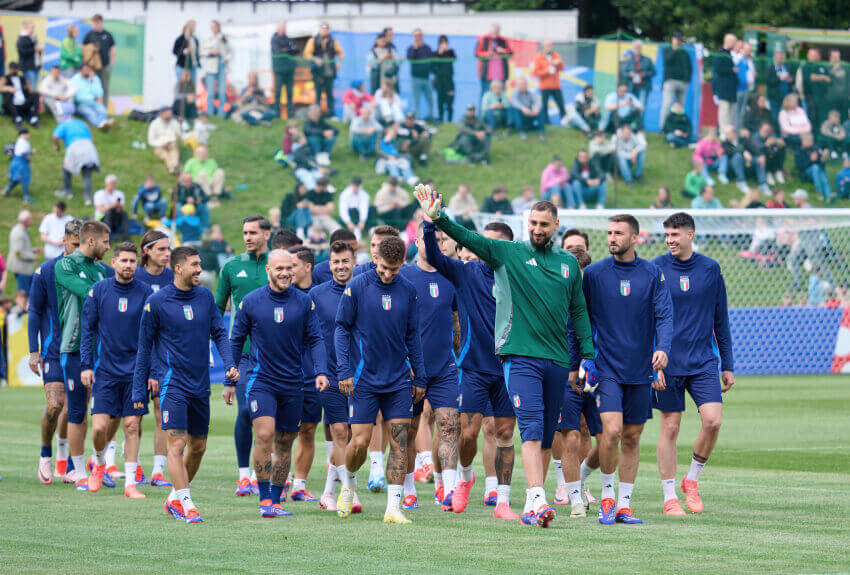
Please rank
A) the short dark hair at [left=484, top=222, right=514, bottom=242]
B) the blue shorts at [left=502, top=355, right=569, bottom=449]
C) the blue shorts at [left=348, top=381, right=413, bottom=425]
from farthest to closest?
the short dark hair at [left=484, top=222, right=514, bottom=242], the blue shorts at [left=348, top=381, right=413, bottom=425], the blue shorts at [left=502, top=355, right=569, bottom=449]

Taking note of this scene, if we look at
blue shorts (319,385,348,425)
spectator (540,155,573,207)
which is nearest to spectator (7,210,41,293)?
spectator (540,155,573,207)

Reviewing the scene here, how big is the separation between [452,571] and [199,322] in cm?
370

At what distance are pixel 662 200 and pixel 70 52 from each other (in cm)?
1417

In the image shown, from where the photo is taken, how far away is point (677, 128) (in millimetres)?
28812

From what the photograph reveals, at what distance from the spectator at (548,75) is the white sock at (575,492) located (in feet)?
63.6

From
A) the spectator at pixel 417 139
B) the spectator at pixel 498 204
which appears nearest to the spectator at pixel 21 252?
the spectator at pixel 417 139

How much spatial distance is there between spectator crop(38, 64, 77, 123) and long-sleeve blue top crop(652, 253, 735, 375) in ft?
75.5

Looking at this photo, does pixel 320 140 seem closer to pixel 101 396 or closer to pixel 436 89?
pixel 436 89

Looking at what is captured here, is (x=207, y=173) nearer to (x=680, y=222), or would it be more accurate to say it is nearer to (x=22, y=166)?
(x=22, y=166)

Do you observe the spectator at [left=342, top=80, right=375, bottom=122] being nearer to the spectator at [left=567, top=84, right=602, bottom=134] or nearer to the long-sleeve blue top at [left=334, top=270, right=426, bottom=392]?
the spectator at [left=567, top=84, right=602, bottom=134]

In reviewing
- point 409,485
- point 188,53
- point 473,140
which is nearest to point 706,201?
point 473,140

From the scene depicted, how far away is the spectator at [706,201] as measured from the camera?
28.8 metres

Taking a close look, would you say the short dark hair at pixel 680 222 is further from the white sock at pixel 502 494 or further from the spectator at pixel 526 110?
the spectator at pixel 526 110

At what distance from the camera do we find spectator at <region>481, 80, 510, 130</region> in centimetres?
2828
